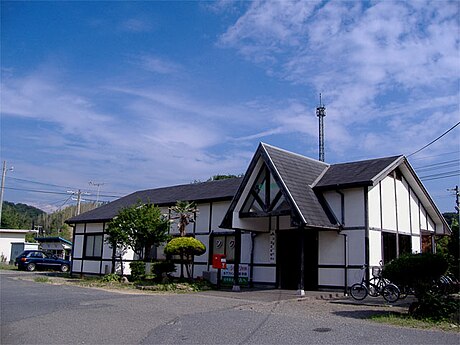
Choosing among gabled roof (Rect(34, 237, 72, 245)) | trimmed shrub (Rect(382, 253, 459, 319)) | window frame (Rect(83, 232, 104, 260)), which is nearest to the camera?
trimmed shrub (Rect(382, 253, 459, 319))

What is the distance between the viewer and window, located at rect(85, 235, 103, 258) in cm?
2794

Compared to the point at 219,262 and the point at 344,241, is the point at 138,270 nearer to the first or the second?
the point at 219,262

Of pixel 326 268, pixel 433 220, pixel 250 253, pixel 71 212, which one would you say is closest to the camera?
pixel 326 268

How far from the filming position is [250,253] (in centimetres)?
2091

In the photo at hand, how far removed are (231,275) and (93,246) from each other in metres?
11.0

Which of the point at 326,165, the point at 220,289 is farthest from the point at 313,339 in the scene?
the point at 326,165

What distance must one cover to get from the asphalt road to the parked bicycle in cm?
131

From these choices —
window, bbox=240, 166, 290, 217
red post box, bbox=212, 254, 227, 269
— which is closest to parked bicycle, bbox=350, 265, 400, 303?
window, bbox=240, 166, 290, 217

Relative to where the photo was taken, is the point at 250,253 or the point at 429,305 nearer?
the point at 429,305

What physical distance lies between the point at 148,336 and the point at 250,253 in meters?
12.3

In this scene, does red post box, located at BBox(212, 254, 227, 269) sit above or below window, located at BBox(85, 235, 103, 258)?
below

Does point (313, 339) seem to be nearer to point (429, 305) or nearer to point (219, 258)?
point (429, 305)

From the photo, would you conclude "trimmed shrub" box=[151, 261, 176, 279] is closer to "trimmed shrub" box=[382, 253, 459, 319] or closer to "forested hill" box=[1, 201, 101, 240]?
"trimmed shrub" box=[382, 253, 459, 319]

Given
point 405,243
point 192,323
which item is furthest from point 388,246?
point 192,323
